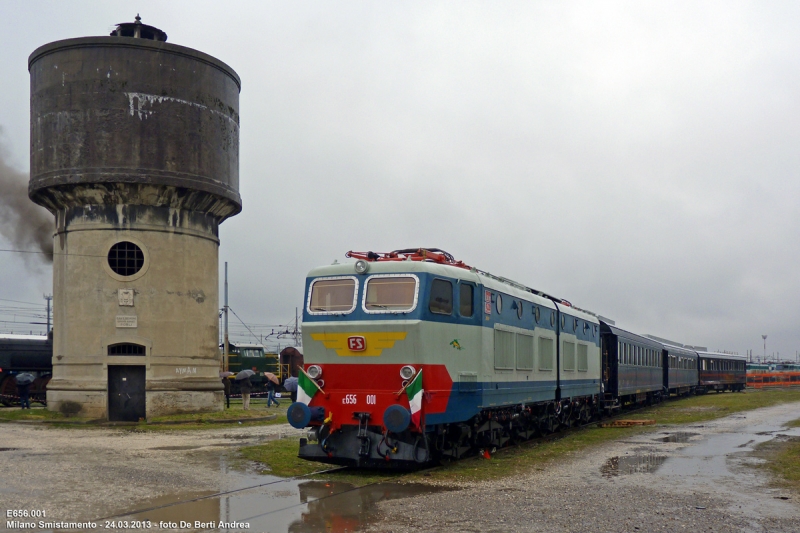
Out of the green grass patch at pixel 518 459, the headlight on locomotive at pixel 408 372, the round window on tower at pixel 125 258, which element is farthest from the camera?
the round window on tower at pixel 125 258

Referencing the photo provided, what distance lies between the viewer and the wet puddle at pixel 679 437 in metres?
20.2

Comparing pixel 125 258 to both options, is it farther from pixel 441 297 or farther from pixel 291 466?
pixel 441 297

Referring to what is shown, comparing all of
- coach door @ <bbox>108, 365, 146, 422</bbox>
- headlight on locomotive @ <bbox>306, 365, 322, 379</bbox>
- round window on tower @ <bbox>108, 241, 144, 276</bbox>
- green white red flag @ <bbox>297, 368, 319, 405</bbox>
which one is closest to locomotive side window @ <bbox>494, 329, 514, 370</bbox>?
headlight on locomotive @ <bbox>306, 365, 322, 379</bbox>

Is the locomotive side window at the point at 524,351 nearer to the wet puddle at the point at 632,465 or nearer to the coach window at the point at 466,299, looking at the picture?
the wet puddle at the point at 632,465

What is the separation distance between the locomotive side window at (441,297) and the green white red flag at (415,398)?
4.23 ft

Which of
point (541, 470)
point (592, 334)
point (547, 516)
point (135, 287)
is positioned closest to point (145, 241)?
point (135, 287)

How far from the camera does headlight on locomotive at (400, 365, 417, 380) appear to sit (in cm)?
1359

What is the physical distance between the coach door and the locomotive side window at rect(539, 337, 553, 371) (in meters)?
14.3

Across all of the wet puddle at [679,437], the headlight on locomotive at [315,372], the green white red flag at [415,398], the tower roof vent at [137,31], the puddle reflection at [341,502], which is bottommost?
the wet puddle at [679,437]

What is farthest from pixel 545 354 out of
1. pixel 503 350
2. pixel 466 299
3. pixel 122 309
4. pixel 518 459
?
pixel 122 309

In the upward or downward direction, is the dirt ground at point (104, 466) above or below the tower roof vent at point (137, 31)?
below

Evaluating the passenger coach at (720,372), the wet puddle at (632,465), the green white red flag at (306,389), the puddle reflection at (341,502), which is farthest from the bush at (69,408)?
the passenger coach at (720,372)

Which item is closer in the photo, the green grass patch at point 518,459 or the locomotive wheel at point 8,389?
the green grass patch at point 518,459

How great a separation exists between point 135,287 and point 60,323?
10.2ft
